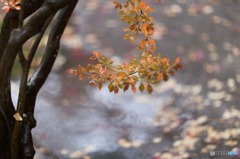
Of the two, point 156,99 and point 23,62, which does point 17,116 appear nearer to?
point 23,62

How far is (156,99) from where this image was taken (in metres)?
4.94

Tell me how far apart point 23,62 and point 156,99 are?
261 cm

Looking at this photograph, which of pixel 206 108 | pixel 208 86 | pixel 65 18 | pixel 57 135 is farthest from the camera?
pixel 208 86

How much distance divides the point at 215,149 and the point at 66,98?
1887 mm

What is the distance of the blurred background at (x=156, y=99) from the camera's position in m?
4.19

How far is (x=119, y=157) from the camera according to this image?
404cm

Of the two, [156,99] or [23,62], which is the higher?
[156,99]

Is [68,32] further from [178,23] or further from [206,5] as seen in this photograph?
[206,5]

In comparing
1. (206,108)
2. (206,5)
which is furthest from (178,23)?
(206,108)

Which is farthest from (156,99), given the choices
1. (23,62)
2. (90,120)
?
(23,62)

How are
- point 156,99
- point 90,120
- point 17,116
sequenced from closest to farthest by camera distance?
point 17,116 → point 90,120 → point 156,99

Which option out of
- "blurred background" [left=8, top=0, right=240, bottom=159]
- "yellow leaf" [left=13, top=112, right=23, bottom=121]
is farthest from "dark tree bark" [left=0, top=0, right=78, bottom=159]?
"blurred background" [left=8, top=0, right=240, bottom=159]

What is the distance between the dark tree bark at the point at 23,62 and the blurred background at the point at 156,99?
1.27 m

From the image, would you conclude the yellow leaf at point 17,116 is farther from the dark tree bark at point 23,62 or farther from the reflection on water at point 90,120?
the reflection on water at point 90,120
